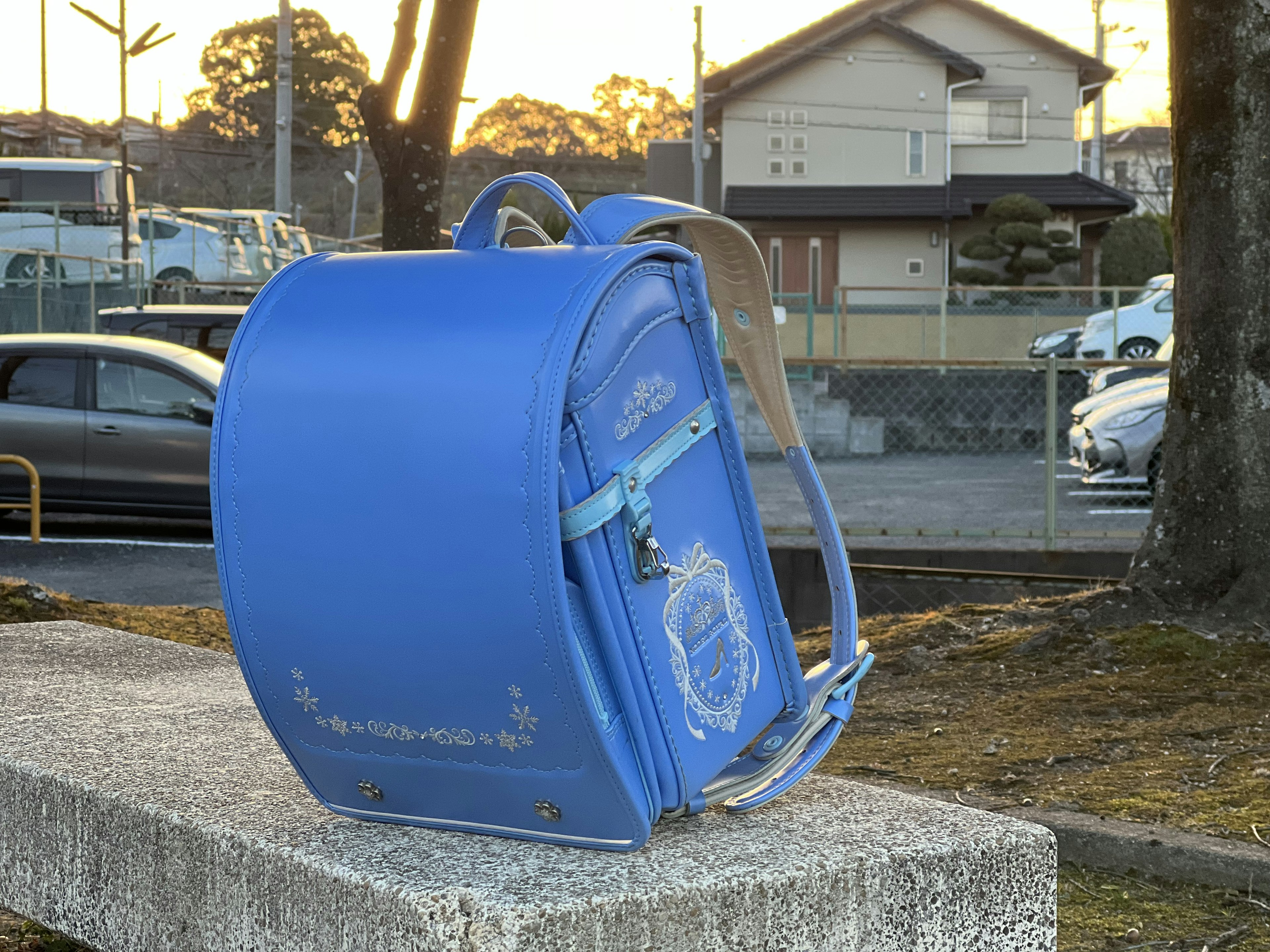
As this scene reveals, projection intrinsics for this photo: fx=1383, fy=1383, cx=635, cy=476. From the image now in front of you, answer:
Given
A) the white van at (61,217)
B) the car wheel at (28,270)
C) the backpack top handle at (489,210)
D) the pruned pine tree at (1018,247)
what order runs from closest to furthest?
1. the backpack top handle at (489,210)
2. the car wheel at (28,270)
3. the white van at (61,217)
4. the pruned pine tree at (1018,247)

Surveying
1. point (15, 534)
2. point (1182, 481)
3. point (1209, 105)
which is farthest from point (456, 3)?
point (15, 534)

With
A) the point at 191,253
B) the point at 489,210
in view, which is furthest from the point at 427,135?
the point at 191,253

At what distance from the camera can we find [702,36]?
3897cm

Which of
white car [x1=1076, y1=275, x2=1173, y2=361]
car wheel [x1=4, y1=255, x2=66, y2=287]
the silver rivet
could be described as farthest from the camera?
white car [x1=1076, y1=275, x2=1173, y2=361]

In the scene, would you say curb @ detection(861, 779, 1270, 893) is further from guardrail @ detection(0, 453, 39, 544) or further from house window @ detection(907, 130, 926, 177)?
house window @ detection(907, 130, 926, 177)

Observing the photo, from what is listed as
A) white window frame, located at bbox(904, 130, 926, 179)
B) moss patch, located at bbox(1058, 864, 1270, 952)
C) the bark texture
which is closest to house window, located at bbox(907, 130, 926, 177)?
white window frame, located at bbox(904, 130, 926, 179)

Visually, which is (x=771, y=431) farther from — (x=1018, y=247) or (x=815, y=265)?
(x=815, y=265)

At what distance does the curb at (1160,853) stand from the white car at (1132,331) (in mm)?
20553

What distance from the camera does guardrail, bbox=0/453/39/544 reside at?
344 inches

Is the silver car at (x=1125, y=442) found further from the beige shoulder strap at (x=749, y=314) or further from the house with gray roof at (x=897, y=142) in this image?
the house with gray roof at (x=897, y=142)

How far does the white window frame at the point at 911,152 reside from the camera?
36.1 meters

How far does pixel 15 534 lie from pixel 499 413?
9247mm

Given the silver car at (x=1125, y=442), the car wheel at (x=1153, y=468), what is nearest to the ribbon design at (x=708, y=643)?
the car wheel at (x=1153, y=468)

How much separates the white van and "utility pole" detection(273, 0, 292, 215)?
13.2ft
